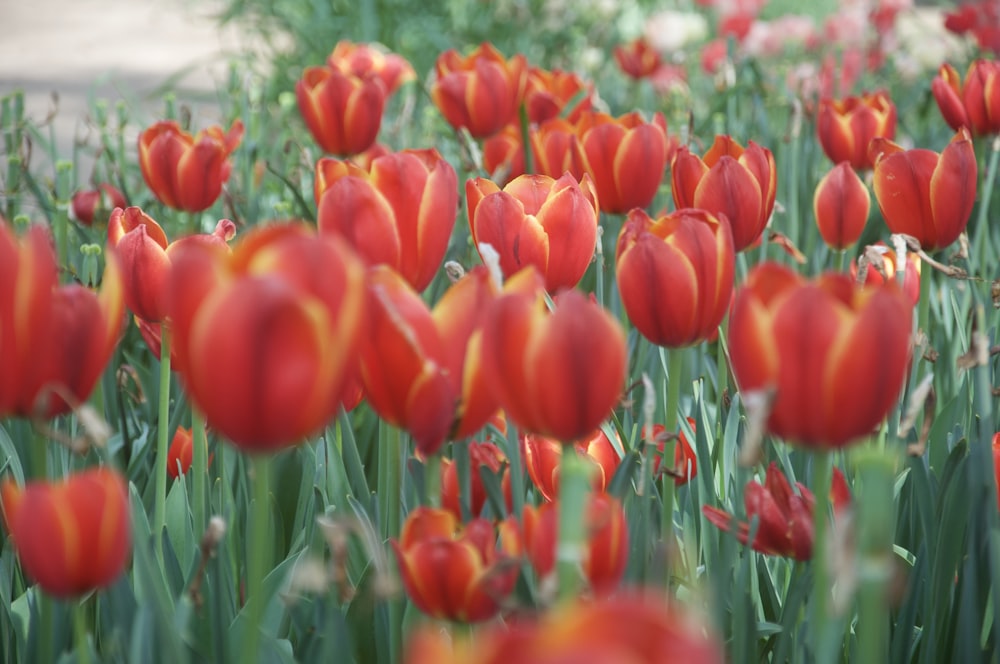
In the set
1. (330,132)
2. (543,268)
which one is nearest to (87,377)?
(543,268)

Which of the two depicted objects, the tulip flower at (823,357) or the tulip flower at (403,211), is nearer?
the tulip flower at (823,357)

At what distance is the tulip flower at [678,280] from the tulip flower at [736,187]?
23cm

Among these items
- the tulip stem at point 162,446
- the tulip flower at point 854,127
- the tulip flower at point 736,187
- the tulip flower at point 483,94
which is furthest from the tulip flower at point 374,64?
the tulip stem at point 162,446

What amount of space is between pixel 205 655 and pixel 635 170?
666mm

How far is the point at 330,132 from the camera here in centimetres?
154

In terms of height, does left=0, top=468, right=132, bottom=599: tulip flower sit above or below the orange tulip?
below

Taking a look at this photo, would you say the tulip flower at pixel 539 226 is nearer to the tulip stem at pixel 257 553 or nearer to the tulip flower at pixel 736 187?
the tulip flower at pixel 736 187

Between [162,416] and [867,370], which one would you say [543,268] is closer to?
[162,416]

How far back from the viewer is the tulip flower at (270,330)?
0.39 meters

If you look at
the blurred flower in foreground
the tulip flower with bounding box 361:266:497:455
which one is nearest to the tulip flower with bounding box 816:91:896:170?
the tulip flower with bounding box 361:266:497:455

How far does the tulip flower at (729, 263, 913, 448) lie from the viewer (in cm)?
46

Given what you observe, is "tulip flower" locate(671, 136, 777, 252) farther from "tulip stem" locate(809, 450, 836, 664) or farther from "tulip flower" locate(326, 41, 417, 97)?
"tulip flower" locate(326, 41, 417, 97)

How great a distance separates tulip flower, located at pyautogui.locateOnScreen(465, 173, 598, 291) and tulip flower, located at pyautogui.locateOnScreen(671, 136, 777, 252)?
0.12 m

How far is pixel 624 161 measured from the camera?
115 centimetres
